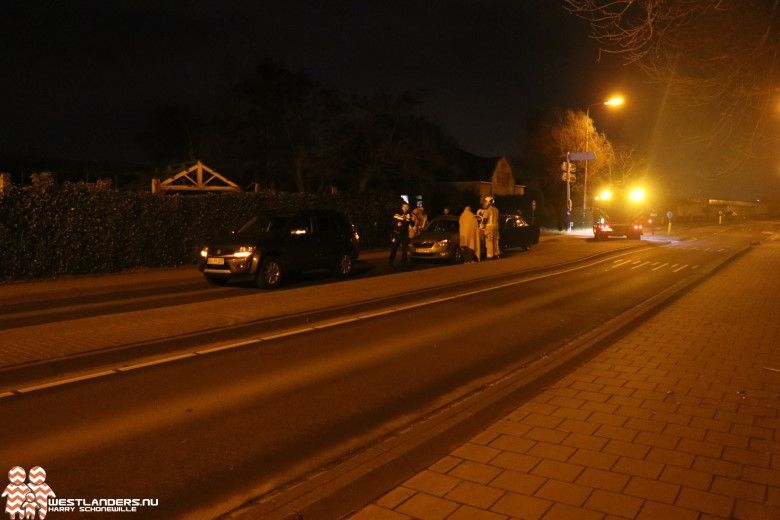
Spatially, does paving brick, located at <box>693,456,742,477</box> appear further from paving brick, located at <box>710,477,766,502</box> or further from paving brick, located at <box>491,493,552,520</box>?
paving brick, located at <box>491,493,552,520</box>

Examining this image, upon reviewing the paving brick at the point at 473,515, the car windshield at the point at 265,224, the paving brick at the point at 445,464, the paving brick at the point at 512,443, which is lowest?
the paving brick at the point at 473,515

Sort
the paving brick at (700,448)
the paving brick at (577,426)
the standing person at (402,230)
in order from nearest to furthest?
the paving brick at (700,448), the paving brick at (577,426), the standing person at (402,230)

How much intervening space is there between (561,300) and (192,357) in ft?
24.9

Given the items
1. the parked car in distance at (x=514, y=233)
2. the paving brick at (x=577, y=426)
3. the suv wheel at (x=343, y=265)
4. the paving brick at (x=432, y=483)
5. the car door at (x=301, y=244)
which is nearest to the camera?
the paving brick at (x=432, y=483)

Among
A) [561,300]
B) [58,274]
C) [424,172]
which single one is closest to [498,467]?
[561,300]

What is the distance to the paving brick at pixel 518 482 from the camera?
3969mm

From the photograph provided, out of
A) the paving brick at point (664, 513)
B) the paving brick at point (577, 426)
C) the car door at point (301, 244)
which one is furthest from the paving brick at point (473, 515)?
the car door at point (301, 244)

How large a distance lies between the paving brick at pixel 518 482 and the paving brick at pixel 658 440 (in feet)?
3.69

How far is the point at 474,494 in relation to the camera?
3.90 m

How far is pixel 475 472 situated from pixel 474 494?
0.33 meters

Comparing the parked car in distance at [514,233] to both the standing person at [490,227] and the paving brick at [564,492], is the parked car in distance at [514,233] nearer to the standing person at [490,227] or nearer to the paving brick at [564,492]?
the standing person at [490,227]

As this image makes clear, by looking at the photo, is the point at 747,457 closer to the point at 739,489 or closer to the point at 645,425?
the point at 739,489

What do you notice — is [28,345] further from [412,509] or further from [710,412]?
[710,412]

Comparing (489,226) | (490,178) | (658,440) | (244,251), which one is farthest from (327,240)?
(490,178)
